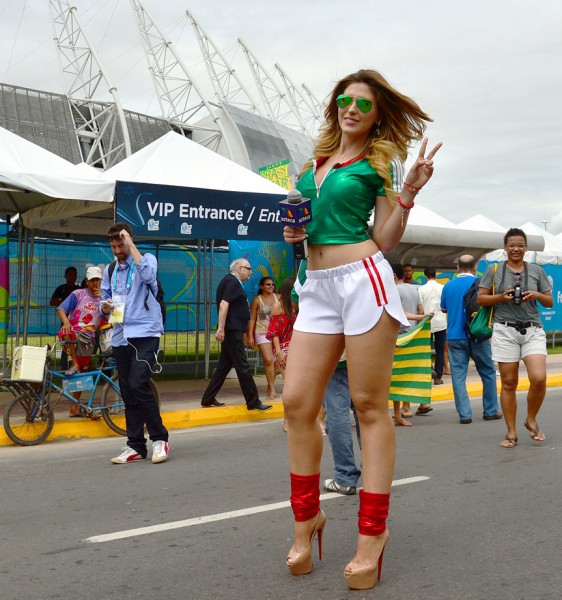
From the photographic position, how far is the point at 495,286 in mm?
6906

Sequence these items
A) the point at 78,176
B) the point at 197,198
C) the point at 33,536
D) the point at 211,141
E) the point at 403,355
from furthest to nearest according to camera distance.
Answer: the point at 211,141 → the point at 197,198 → the point at 78,176 → the point at 403,355 → the point at 33,536

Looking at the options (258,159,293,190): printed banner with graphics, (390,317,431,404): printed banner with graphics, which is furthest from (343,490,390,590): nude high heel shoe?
(258,159,293,190): printed banner with graphics

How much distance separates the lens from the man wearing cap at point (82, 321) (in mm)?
9102

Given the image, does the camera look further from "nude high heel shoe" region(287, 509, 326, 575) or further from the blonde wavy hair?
"nude high heel shoe" region(287, 509, 326, 575)

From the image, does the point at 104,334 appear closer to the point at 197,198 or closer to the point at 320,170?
the point at 197,198

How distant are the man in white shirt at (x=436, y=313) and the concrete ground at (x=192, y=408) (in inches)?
11.6

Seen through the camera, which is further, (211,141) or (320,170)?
(211,141)

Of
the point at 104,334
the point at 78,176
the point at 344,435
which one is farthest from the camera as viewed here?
the point at 78,176

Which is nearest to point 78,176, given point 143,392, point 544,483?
point 143,392

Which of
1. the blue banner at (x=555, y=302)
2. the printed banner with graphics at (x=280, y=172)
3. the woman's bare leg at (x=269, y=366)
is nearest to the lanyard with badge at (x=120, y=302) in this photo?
the woman's bare leg at (x=269, y=366)

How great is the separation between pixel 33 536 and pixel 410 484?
101 inches

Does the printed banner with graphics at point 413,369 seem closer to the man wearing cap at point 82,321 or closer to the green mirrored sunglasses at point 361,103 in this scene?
the green mirrored sunglasses at point 361,103

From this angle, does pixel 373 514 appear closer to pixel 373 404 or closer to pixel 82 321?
pixel 373 404

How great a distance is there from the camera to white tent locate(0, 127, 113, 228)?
9.36 m
